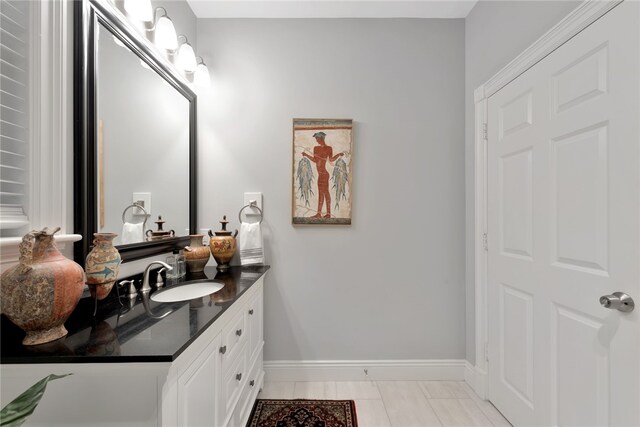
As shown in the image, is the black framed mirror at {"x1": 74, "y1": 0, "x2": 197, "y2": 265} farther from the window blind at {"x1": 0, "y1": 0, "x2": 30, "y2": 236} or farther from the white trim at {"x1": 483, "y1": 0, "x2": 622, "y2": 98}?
the white trim at {"x1": 483, "y1": 0, "x2": 622, "y2": 98}

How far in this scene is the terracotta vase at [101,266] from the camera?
974 mm

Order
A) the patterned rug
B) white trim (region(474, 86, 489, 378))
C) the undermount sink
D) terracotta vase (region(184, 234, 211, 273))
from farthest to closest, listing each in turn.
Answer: white trim (region(474, 86, 489, 378))
terracotta vase (region(184, 234, 211, 273))
the patterned rug
the undermount sink

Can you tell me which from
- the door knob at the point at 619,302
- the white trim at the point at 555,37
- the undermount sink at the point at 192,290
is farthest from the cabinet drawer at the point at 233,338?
the white trim at the point at 555,37

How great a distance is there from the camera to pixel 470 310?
2.02 metres

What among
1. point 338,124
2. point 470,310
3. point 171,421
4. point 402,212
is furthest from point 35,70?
point 470,310

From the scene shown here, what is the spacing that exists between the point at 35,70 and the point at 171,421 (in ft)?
4.03

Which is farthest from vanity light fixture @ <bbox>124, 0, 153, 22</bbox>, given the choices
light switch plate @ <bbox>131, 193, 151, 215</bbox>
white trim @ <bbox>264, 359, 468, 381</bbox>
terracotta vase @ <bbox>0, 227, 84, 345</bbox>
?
white trim @ <bbox>264, 359, 468, 381</bbox>

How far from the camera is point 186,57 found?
179 cm

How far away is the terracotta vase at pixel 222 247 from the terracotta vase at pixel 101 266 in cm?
86

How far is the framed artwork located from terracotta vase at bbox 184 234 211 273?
0.65 metres

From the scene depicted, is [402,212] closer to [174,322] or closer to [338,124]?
[338,124]

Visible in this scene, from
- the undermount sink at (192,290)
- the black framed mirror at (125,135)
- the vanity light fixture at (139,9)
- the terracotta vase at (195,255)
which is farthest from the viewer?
the terracotta vase at (195,255)

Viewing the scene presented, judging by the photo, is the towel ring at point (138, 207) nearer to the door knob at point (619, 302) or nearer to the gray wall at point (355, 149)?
the gray wall at point (355, 149)

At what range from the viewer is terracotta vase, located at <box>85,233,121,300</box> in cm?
97
